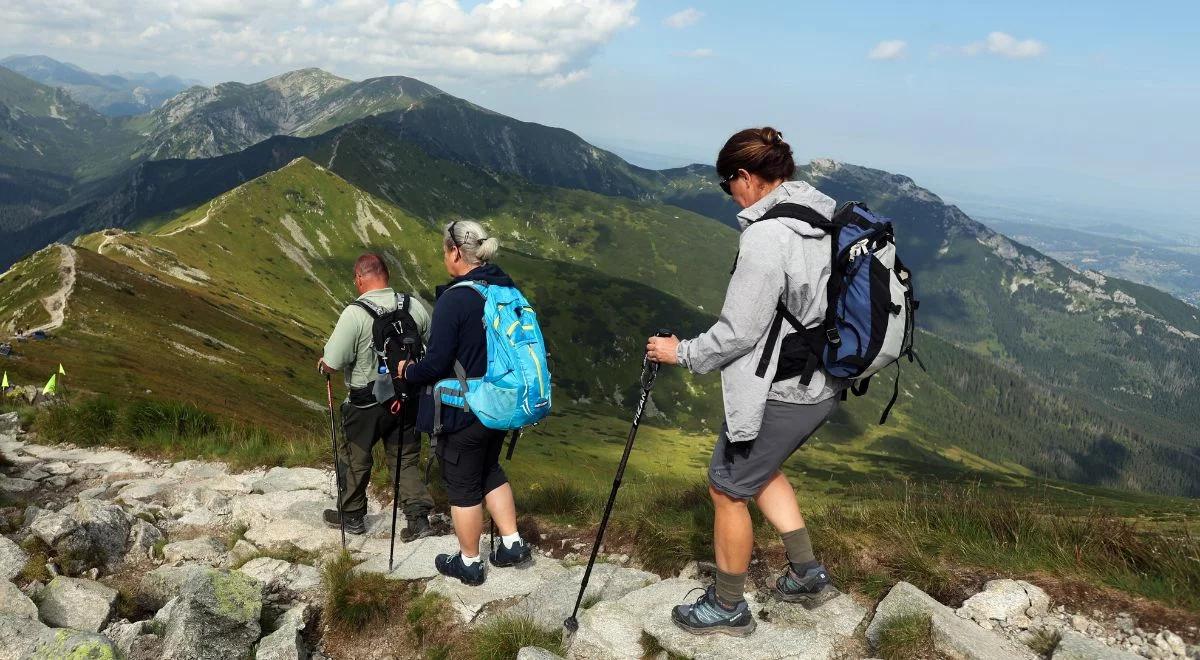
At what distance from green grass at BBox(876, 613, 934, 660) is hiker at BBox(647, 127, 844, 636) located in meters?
1.14

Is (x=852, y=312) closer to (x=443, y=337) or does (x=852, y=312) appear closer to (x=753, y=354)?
(x=753, y=354)

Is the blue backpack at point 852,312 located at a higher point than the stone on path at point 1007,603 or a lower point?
higher

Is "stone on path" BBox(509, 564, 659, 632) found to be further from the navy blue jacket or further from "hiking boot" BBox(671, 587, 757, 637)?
the navy blue jacket

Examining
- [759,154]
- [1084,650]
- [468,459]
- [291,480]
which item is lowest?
[291,480]

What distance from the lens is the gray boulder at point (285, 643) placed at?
595cm

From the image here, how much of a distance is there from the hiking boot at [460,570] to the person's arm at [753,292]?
417 centimetres

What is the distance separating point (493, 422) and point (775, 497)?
3.03m

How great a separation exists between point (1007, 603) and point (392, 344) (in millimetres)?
7389

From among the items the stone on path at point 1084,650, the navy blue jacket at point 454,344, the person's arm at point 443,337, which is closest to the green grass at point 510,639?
the navy blue jacket at point 454,344

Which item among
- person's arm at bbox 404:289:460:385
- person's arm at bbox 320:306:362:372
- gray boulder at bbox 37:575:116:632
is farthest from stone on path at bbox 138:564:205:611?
person's arm at bbox 404:289:460:385

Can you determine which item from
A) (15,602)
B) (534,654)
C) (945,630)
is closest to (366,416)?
(15,602)

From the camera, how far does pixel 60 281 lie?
78.9 meters

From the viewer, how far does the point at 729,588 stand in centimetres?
565

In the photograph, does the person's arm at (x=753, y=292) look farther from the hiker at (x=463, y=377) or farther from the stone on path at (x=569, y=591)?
the stone on path at (x=569, y=591)
